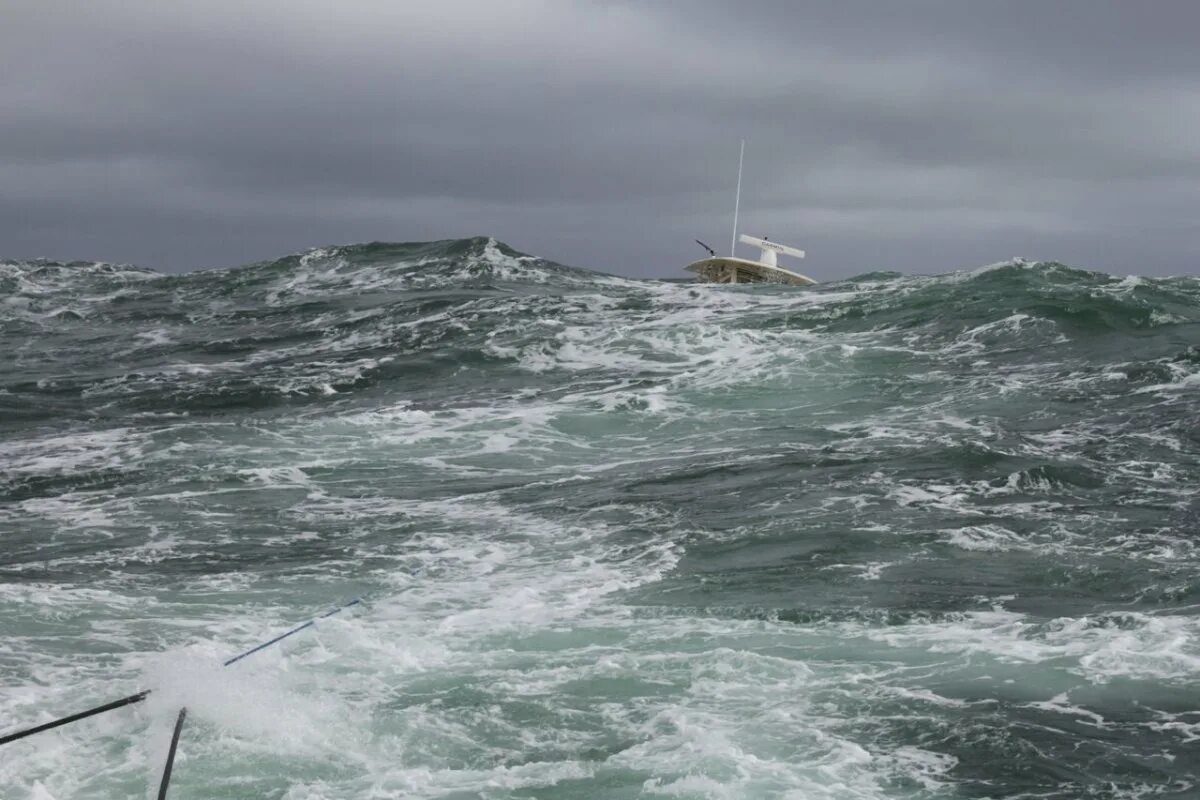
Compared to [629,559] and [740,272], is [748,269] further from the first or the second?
[629,559]

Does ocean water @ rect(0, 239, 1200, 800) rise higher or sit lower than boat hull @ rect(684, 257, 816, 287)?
lower

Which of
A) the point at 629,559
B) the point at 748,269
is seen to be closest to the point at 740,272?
the point at 748,269

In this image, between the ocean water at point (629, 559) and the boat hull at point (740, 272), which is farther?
the boat hull at point (740, 272)

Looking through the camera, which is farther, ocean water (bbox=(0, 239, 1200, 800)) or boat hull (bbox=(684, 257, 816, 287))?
boat hull (bbox=(684, 257, 816, 287))

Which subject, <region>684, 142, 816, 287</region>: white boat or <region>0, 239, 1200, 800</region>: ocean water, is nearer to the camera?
<region>0, 239, 1200, 800</region>: ocean water

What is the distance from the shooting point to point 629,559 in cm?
1633

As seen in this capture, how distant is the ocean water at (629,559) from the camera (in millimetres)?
10453

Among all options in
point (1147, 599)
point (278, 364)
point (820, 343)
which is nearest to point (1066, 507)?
point (1147, 599)

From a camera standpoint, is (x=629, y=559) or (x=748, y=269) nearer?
(x=629, y=559)

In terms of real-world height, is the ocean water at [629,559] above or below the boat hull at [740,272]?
below

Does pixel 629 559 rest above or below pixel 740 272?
below

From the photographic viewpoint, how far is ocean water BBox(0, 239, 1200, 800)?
34.3 ft

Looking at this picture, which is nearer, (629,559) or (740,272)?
(629,559)

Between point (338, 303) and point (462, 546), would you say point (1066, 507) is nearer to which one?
point (462, 546)
